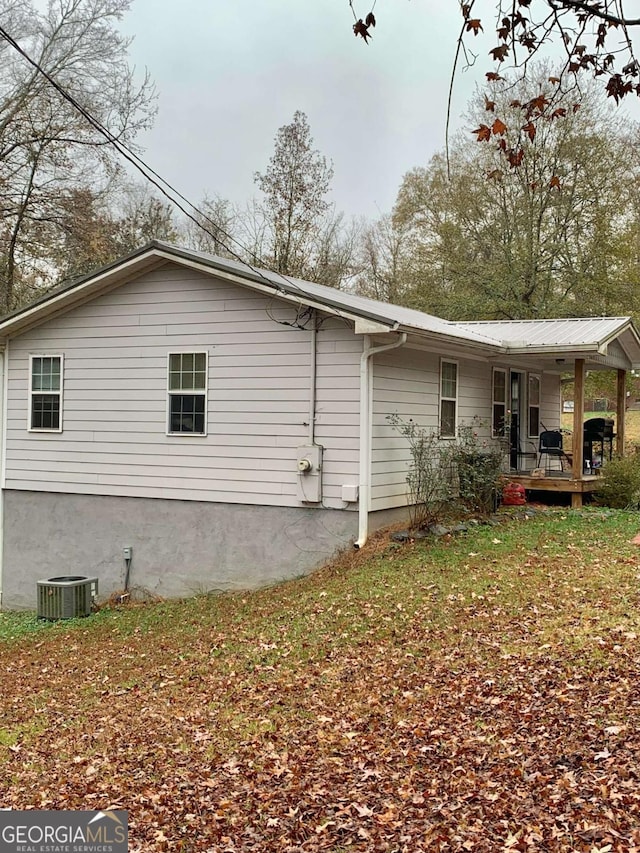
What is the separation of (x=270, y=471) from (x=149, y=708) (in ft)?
16.3

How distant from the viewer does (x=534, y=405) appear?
1656 cm

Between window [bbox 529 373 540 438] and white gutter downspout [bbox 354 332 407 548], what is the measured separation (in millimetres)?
7000

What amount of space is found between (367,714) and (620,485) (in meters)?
9.30

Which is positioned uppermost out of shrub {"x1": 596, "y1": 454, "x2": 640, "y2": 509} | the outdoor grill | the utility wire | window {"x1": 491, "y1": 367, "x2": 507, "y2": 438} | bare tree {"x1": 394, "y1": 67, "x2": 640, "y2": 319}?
bare tree {"x1": 394, "y1": 67, "x2": 640, "y2": 319}

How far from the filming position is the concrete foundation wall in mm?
10766

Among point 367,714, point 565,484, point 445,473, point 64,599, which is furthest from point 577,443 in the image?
point 367,714

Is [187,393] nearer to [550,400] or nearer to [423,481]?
[423,481]

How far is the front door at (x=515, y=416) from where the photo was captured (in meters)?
15.5

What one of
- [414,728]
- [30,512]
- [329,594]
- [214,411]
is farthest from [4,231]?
[414,728]

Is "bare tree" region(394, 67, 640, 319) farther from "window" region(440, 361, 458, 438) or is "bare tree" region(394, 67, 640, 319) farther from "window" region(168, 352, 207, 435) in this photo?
"window" region(168, 352, 207, 435)

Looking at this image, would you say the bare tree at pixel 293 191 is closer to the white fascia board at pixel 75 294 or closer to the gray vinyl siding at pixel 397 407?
the white fascia board at pixel 75 294

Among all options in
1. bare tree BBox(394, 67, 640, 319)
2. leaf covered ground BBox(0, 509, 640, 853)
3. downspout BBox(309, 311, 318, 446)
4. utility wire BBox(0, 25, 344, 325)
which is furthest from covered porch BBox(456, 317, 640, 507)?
bare tree BBox(394, 67, 640, 319)

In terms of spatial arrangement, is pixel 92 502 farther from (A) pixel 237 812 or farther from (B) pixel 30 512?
(A) pixel 237 812

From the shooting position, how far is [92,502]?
12.7 meters
